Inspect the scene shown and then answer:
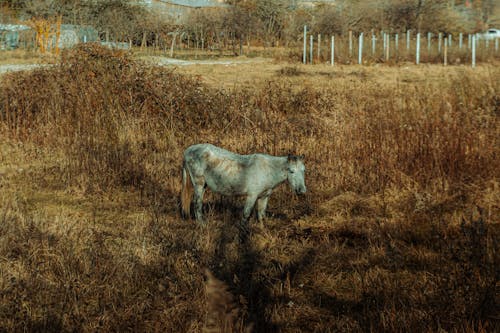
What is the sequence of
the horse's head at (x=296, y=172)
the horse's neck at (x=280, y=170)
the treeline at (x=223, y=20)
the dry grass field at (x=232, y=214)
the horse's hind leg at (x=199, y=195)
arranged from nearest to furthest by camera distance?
the dry grass field at (x=232, y=214)
the horse's head at (x=296, y=172)
the horse's neck at (x=280, y=170)
the horse's hind leg at (x=199, y=195)
the treeline at (x=223, y=20)

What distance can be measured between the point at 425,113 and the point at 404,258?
10.9ft

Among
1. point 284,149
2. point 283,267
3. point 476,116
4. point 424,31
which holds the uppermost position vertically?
point 424,31

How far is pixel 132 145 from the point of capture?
9531mm

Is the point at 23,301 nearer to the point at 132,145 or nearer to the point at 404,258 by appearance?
the point at 404,258

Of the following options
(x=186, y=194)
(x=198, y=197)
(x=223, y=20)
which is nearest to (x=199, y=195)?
(x=198, y=197)

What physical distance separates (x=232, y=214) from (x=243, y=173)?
36.9 inches

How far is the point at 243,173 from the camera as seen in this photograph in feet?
19.1

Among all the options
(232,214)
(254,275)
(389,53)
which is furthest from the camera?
(389,53)

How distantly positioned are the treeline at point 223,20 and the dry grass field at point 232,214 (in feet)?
111

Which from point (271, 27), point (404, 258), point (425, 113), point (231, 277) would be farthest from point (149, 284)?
point (271, 27)

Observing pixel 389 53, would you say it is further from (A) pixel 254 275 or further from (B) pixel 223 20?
(A) pixel 254 275

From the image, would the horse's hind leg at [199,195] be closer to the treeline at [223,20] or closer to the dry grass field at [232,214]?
the dry grass field at [232,214]

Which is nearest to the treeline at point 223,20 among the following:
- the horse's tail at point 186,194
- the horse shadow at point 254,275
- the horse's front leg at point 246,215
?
the horse's tail at point 186,194

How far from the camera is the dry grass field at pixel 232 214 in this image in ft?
13.5
